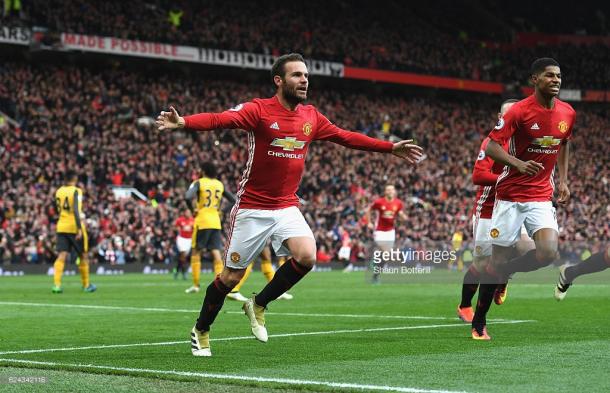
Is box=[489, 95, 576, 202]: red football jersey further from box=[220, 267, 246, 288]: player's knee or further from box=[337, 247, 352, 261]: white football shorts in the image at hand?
box=[337, 247, 352, 261]: white football shorts

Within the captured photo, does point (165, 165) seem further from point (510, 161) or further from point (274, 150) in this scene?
point (274, 150)

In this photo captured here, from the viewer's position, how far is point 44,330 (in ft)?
36.0

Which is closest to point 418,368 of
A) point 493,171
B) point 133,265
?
point 493,171

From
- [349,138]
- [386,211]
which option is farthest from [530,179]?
[386,211]

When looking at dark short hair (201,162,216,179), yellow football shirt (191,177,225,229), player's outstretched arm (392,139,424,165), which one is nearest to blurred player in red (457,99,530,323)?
player's outstretched arm (392,139,424,165)

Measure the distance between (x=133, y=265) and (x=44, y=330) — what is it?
20.8m

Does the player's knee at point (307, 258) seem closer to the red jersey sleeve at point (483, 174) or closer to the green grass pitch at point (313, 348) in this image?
the green grass pitch at point (313, 348)

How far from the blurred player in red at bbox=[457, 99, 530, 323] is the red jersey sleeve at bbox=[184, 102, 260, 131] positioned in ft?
9.34

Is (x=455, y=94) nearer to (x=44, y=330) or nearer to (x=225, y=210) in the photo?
(x=225, y=210)

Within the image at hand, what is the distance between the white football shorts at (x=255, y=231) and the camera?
839 centimetres

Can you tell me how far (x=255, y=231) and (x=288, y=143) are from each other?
79cm

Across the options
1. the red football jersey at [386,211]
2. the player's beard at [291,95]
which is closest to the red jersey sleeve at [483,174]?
the player's beard at [291,95]

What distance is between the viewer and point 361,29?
54312mm

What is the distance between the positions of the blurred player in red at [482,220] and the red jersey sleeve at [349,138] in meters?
1.81
